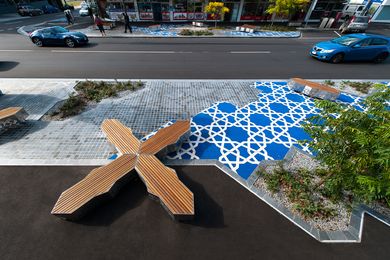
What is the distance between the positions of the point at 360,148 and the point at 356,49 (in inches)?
463

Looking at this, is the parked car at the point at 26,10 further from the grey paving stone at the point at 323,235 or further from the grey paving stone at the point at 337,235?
the grey paving stone at the point at 337,235

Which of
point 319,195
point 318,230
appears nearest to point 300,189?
point 319,195

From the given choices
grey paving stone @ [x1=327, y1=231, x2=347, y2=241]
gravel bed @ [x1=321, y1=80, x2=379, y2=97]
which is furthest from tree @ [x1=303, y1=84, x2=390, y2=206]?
gravel bed @ [x1=321, y1=80, x2=379, y2=97]

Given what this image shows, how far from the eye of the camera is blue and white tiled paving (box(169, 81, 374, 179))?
533 cm

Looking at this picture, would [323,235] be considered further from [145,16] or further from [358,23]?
[145,16]


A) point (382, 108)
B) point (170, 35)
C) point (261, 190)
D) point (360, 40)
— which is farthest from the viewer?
point (170, 35)

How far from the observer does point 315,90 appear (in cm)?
785

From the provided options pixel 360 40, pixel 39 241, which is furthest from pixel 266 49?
pixel 39 241

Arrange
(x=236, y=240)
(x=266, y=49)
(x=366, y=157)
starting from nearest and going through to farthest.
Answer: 1. (x=366, y=157)
2. (x=236, y=240)
3. (x=266, y=49)

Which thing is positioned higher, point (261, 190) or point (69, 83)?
point (261, 190)

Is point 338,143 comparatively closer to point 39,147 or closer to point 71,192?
point 71,192

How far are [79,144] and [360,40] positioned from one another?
619 inches

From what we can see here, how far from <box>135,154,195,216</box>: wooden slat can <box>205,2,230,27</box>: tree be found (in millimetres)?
20768

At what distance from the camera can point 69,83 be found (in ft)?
29.2
